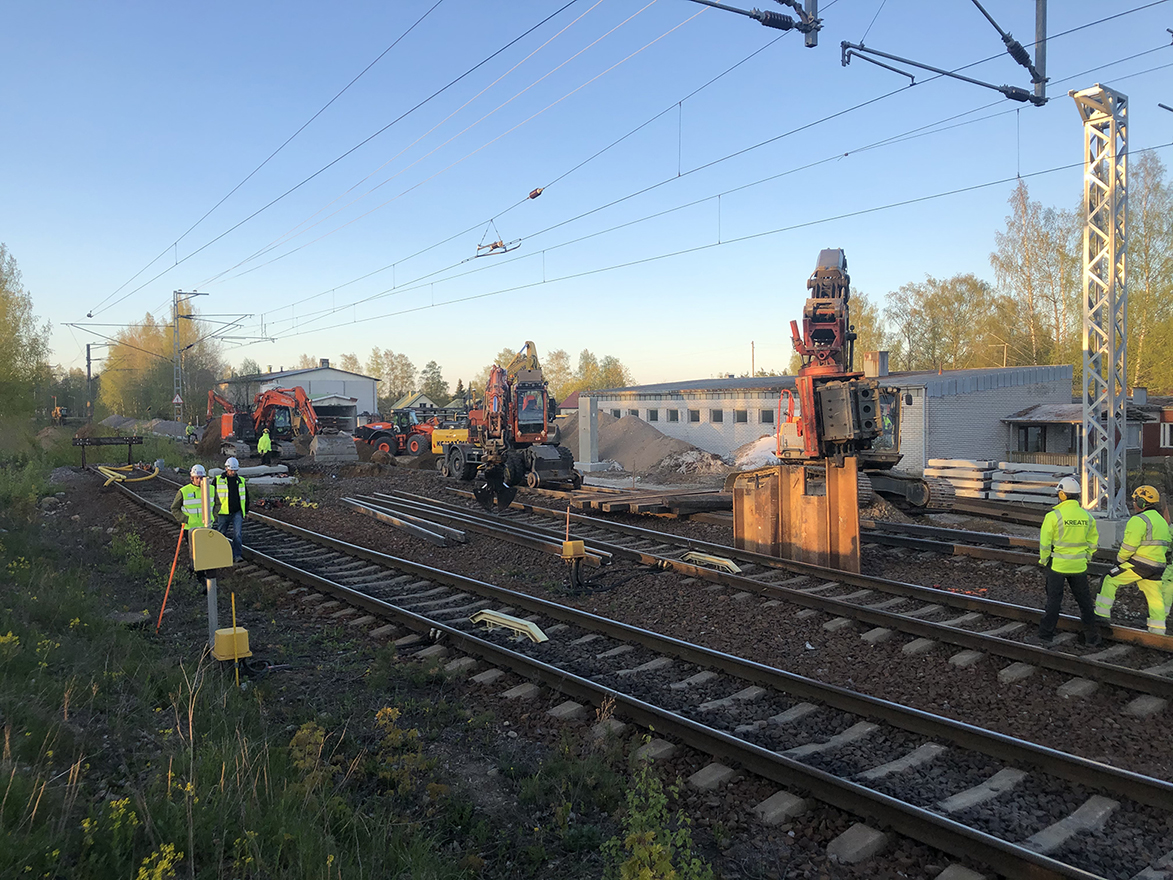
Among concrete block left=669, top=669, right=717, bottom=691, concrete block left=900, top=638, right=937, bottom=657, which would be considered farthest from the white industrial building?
concrete block left=669, top=669, right=717, bottom=691

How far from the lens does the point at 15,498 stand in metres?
18.6

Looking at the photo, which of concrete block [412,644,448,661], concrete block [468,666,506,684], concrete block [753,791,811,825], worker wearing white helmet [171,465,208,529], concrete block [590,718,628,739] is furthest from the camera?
worker wearing white helmet [171,465,208,529]

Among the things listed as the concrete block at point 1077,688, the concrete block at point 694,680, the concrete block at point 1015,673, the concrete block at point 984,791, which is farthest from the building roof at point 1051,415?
the concrete block at point 984,791

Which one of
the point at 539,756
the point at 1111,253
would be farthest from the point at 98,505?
the point at 1111,253

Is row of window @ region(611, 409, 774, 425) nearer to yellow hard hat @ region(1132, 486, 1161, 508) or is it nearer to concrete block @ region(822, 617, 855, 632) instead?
yellow hard hat @ region(1132, 486, 1161, 508)

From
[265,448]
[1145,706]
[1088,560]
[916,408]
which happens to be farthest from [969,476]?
[265,448]

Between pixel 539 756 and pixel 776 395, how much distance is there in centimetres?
2567

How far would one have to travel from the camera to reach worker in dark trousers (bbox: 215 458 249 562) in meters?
11.4

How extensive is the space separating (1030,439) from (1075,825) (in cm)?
2770

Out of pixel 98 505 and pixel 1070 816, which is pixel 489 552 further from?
pixel 98 505

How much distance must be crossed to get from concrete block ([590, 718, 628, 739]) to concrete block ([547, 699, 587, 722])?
286 mm

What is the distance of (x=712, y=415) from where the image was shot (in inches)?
1273

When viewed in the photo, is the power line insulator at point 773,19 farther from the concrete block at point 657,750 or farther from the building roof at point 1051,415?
the building roof at point 1051,415

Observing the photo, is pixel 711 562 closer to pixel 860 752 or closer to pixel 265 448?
pixel 860 752
